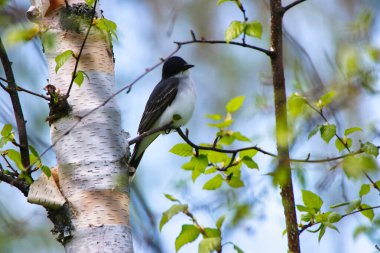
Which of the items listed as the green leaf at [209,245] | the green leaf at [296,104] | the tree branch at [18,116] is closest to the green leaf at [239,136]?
the green leaf at [296,104]

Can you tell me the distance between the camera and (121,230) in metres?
2.28

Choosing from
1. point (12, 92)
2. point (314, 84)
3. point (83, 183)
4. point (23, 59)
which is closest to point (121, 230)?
point (83, 183)

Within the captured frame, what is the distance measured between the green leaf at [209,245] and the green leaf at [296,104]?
1.42ft

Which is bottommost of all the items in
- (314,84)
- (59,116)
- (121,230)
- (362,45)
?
(121,230)

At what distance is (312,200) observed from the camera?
2.42 m

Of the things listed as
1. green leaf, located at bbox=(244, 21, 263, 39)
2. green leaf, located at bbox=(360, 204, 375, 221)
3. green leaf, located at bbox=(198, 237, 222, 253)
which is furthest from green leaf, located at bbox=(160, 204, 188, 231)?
green leaf, located at bbox=(360, 204, 375, 221)

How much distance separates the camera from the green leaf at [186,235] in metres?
2.19

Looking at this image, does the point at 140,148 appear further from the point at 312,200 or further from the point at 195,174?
the point at 312,200

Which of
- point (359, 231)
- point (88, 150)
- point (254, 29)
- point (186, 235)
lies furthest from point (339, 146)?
point (88, 150)

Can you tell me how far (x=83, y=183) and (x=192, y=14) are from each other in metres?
5.75

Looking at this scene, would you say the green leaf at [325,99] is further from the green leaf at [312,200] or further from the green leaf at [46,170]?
the green leaf at [46,170]

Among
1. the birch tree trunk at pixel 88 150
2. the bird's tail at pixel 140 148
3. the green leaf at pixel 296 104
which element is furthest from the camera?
the bird's tail at pixel 140 148

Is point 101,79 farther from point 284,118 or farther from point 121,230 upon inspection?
point 284,118

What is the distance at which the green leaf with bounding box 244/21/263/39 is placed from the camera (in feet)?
7.47
